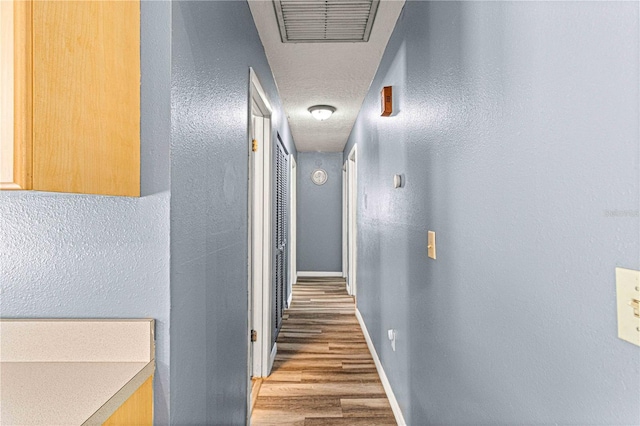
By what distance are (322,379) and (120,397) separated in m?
2.22

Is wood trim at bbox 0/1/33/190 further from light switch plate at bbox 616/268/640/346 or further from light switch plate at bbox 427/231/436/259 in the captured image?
light switch plate at bbox 427/231/436/259

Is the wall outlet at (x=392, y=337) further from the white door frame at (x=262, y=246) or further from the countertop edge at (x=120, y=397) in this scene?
the countertop edge at (x=120, y=397)

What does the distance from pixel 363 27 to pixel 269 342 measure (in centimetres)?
225

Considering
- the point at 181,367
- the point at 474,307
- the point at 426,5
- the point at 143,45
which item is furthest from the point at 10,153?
the point at 426,5

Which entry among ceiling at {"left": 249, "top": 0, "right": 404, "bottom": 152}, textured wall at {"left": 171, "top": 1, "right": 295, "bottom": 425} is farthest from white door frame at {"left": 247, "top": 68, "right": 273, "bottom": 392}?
textured wall at {"left": 171, "top": 1, "right": 295, "bottom": 425}

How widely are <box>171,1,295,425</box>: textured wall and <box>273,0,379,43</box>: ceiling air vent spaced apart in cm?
24

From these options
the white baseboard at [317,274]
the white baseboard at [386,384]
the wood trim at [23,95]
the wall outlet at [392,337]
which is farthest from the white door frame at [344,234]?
the wood trim at [23,95]

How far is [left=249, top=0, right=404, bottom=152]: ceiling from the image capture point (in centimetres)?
222

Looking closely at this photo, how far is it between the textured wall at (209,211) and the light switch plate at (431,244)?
85cm

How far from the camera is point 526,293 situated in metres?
0.91

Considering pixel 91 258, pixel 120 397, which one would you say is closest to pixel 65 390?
pixel 120 397

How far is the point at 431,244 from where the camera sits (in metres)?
1.61

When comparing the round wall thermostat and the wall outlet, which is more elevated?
the round wall thermostat

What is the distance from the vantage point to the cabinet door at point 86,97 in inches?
29.1
